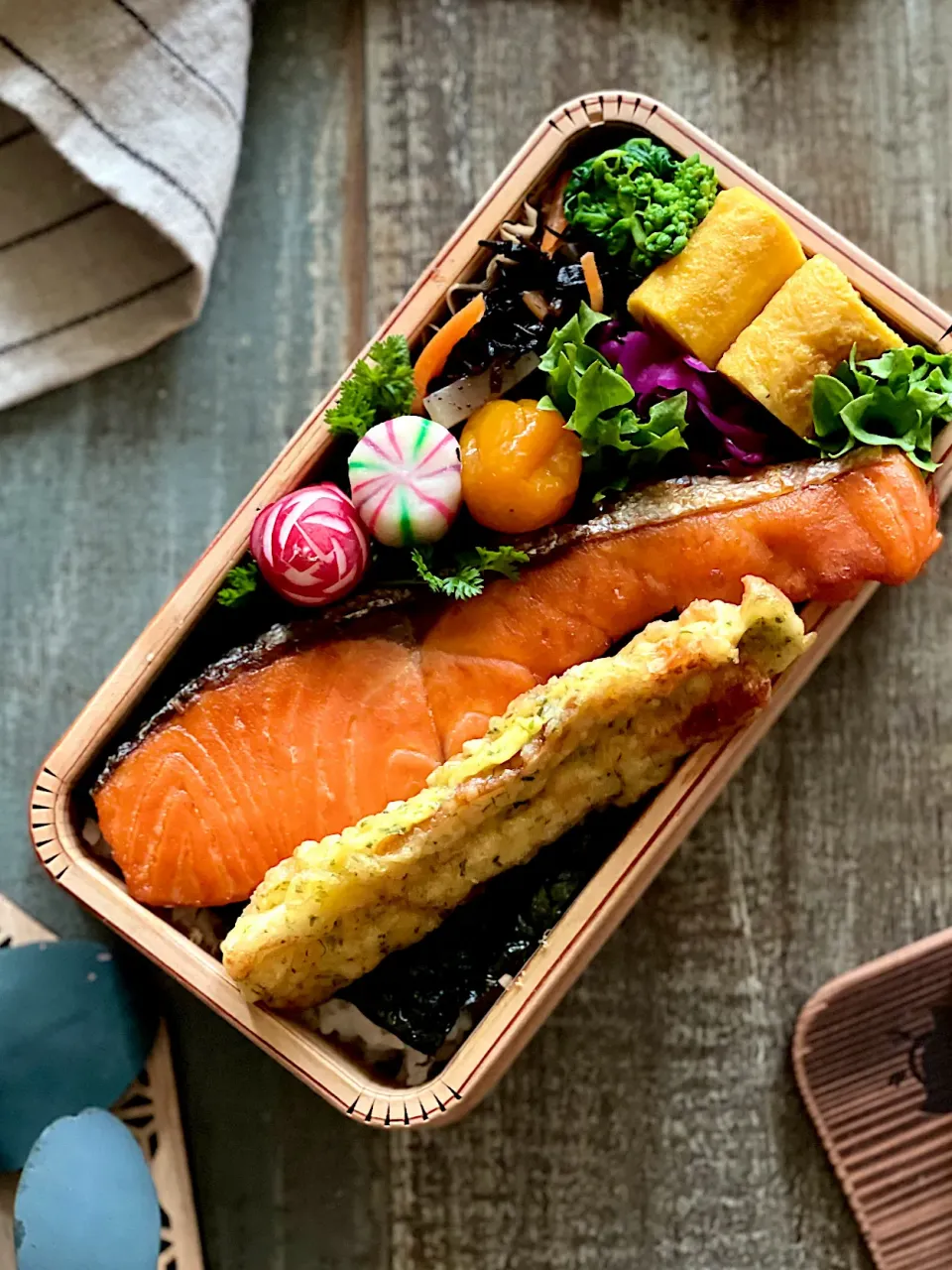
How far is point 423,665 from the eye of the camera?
1552 mm

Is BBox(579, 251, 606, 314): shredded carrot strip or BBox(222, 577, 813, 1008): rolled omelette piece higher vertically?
BBox(579, 251, 606, 314): shredded carrot strip

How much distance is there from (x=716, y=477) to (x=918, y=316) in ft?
1.08

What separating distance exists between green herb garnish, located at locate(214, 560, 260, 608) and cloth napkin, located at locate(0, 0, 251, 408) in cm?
59

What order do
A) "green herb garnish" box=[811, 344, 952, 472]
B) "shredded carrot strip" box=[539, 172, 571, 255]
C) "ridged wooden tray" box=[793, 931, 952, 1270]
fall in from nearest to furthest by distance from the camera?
"green herb garnish" box=[811, 344, 952, 472], "shredded carrot strip" box=[539, 172, 571, 255], "ridged wooden tray" box=[793, 931, 952, 1270]

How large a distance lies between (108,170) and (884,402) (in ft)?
3.99

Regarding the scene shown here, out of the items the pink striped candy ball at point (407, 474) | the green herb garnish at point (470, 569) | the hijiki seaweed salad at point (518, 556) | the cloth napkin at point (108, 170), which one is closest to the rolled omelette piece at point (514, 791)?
the hijiki seaweed salad at point (518, 556)

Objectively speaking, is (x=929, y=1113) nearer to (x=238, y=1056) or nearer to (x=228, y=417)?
(x=238, y=1056)

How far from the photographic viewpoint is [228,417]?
6.35 ft

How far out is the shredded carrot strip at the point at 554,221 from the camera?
1571mm

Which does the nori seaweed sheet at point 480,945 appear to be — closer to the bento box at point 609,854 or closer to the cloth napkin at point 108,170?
the bento box at point 609,854

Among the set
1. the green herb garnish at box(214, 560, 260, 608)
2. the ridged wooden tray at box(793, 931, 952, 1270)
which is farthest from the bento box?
the ridged wooden tray at box(793, 931, 952, 1270)

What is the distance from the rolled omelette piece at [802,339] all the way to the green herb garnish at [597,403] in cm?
10

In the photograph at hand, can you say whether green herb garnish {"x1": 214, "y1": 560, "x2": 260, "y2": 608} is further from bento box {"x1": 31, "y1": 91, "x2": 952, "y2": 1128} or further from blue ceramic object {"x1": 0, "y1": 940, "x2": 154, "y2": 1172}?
blue ceramic object {"x1": 0, "y1": 940, "x2": 154, "y2": 1172}

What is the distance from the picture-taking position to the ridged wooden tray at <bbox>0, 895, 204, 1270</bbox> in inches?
69.6
